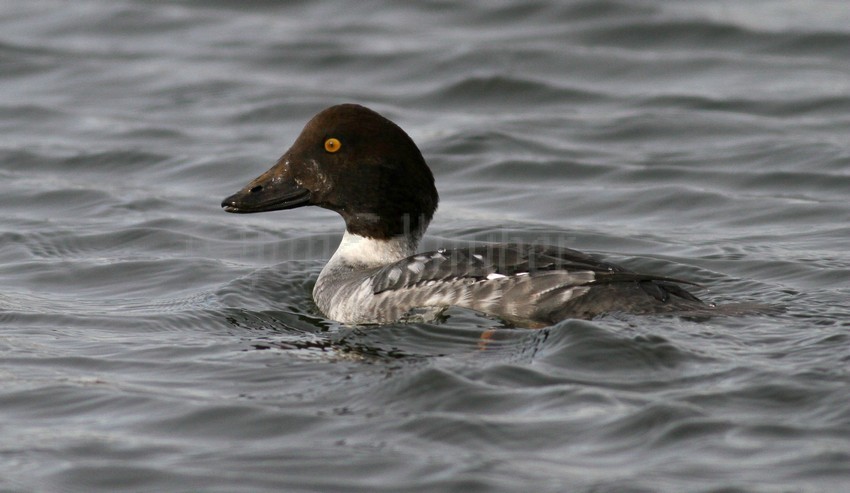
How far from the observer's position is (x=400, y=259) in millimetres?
8875

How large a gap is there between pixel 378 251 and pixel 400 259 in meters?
0.37

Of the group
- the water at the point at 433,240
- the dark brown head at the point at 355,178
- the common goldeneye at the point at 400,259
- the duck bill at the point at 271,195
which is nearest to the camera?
the water at the point at 433,240

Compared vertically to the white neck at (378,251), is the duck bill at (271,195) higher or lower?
higher

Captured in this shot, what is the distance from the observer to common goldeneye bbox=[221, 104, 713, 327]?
7781 mm

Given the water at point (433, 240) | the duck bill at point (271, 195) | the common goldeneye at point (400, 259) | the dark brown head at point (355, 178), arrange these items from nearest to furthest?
1. the water at point (433, 240)
2. the common goldeneye at point (400, 259)
3. the dark brown head at point (355, 178)
4. the duck bill at point (271, 195)

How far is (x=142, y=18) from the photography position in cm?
1900

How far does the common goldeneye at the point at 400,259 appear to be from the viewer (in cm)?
778

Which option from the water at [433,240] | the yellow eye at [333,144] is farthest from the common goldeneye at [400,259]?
the water at [433,240]

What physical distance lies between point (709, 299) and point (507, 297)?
1.95 meters

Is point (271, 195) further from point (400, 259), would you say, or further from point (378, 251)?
point (400, 259)

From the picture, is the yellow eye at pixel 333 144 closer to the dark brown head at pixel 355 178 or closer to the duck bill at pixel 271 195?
the dark brown head at pixel 355 178

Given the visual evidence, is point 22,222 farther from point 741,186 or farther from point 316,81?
point 741,186

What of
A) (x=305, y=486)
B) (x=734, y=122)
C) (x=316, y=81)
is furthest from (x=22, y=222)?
(x=734, y=122)

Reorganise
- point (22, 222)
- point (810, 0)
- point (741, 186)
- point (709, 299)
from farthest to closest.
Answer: point (810, 0)
point (741, 186)
point (22, 222)
point (709, 299)
